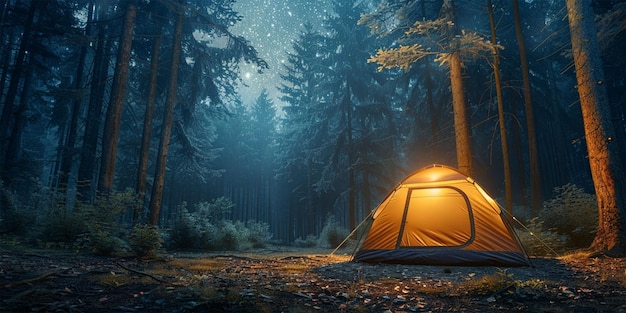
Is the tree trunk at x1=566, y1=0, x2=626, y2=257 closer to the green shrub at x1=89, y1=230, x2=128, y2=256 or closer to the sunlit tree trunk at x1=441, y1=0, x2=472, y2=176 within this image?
the sunlit tree trunk at x1=441, y1=0, x2=472, y2=176

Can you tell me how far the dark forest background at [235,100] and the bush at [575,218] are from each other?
30.0 inches

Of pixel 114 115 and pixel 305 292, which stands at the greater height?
pixel 114 115

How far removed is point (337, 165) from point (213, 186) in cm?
1962

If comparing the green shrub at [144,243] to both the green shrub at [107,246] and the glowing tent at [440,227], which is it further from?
the glowing tent at [440,227]

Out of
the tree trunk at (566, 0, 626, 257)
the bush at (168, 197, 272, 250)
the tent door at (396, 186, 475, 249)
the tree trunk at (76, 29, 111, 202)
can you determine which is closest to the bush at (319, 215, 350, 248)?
the bush at (168, 197, 272, 250)

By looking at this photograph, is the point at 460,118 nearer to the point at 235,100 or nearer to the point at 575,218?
the point at 575,218

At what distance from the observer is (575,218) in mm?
10508

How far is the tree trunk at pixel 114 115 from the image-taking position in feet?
36.7

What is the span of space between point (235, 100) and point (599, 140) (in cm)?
1753

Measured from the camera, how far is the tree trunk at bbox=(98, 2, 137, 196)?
11172 millimetres

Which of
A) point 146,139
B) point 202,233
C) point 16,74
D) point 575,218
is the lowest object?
point 202,233

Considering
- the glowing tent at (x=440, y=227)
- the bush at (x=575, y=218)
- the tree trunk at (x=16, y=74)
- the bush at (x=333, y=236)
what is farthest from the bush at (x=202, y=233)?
the bush at (x=575, y=218)

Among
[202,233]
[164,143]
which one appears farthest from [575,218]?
[164,143]

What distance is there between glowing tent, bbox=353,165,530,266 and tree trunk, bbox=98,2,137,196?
888 centimetres
